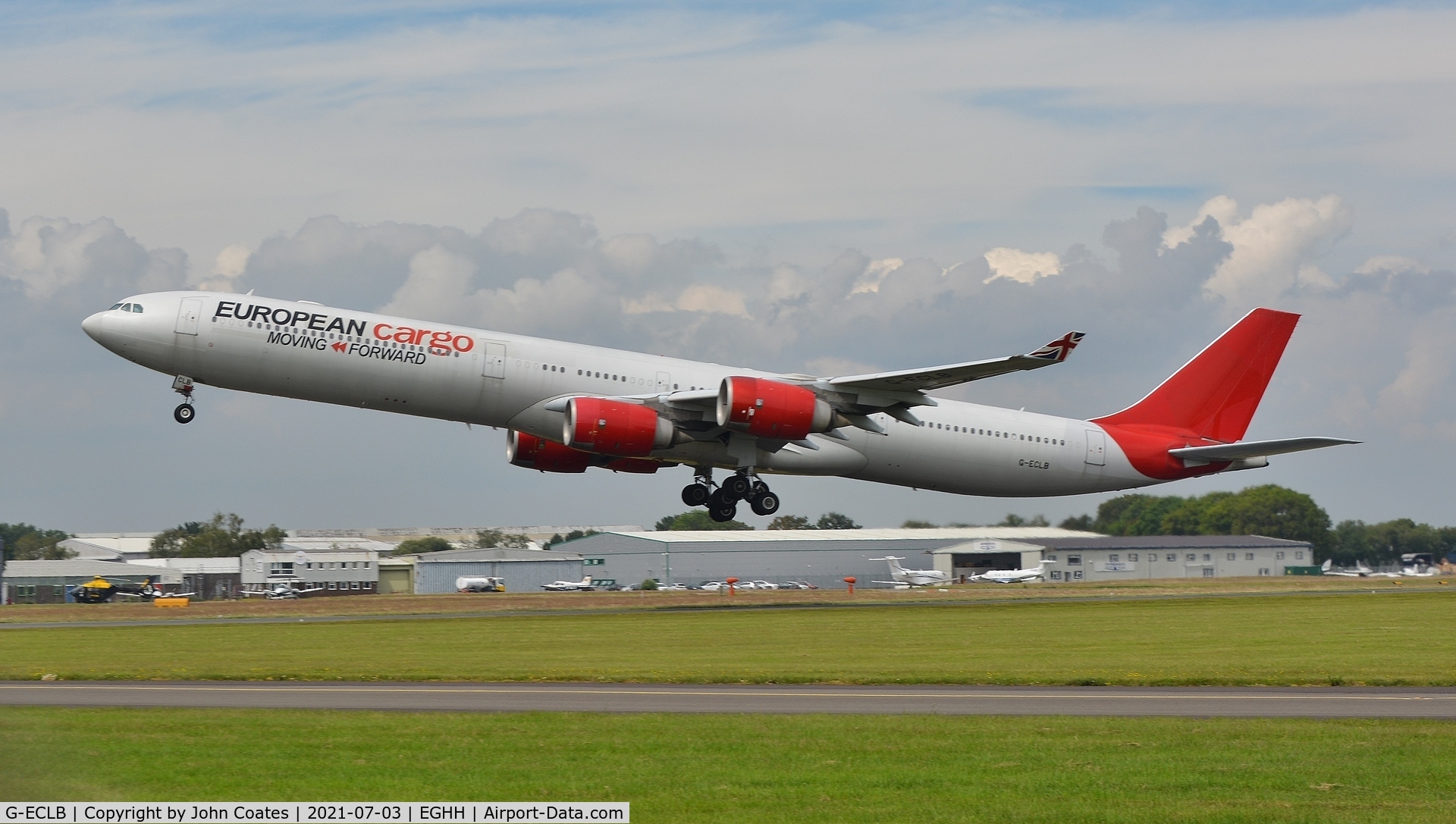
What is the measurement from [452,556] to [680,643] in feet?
224

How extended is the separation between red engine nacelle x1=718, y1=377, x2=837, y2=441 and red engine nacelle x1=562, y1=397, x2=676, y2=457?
204cm

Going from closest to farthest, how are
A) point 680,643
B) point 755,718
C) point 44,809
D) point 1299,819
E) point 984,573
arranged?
point 44,809
point 1299,819
point 755,718
point 680,643
point 984,573

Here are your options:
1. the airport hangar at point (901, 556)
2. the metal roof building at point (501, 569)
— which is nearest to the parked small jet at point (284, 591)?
the metal roof building at point (501, 569)

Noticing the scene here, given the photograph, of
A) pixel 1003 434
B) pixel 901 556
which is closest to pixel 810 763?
pixel 1003 434

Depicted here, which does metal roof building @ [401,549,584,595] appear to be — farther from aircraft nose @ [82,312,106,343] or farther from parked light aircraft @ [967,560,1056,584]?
aircraft nose @ [82,312,106,343]

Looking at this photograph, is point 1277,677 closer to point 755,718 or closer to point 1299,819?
point 755,718

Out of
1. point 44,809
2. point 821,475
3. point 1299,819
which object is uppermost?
point 821,475

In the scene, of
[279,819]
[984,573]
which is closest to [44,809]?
[279,819]

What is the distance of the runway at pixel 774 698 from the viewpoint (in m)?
19.0

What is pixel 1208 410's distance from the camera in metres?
49.5

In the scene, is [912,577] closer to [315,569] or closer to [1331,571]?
[1331,571]

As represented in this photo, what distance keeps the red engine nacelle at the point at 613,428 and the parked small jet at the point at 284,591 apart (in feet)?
154

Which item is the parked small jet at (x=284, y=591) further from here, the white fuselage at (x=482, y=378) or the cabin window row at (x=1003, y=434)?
the cabin window row at (x=1003, y=434)

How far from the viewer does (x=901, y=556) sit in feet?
313
